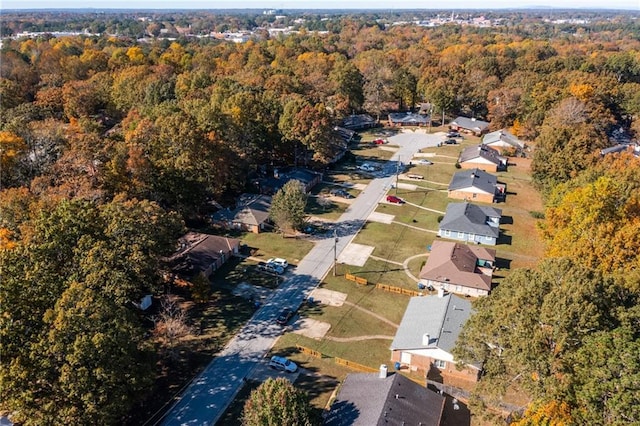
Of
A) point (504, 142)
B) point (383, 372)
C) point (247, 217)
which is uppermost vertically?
point (504, 142)

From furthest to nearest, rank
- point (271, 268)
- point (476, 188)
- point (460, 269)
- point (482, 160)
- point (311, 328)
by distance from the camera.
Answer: point (482, 160) < point (476, 188) < point (271, 268) < point (460, 269) < point (311, 328)

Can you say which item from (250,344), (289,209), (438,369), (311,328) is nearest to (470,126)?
(289,209)

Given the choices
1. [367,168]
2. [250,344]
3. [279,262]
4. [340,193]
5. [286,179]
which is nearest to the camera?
[250,344]

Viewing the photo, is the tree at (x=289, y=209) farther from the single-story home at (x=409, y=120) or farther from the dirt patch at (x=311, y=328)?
the single-story home at (x=409, y=120)

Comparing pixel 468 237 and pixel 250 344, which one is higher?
pixel 468 237

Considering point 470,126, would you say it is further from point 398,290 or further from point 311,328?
point 311,328

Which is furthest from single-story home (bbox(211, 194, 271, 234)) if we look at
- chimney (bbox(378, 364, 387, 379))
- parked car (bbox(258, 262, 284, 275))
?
chimney (bbox(378, 364, 387, 379))

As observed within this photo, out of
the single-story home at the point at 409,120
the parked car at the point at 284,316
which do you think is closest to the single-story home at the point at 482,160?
the single-story home at the point at 409,120

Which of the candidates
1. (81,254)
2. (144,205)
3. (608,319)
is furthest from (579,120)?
(81,254)
